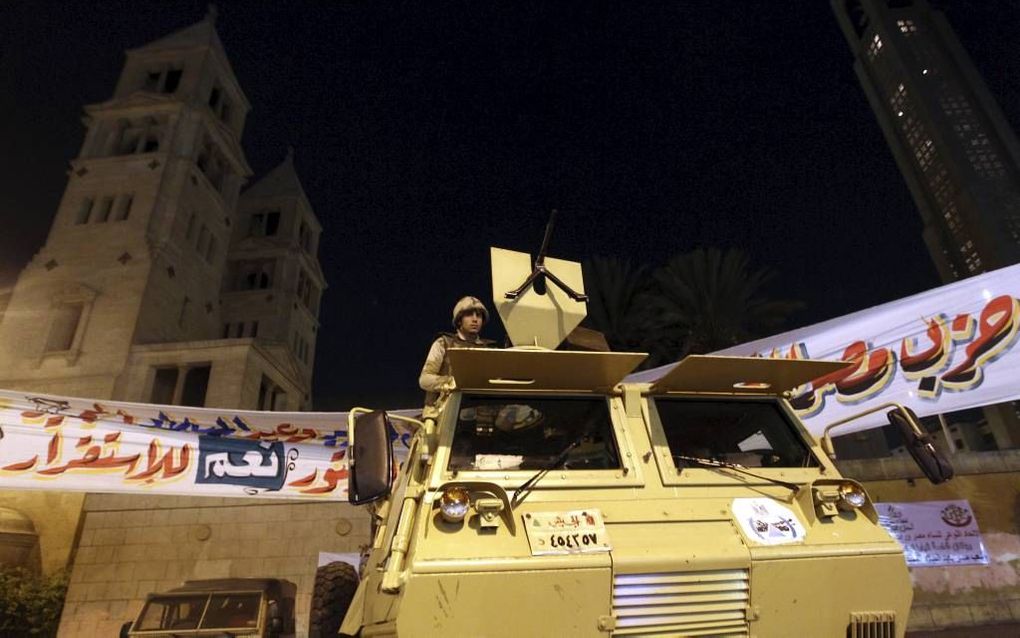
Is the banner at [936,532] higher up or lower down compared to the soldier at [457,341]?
lower down

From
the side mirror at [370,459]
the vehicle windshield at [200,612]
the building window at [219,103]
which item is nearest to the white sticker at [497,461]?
the side mirror at [370,459]

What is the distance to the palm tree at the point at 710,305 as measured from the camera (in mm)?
18609

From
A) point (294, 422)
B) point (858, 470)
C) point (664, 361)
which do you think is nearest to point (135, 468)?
point (294, 422)

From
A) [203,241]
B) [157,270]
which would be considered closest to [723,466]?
[157,270]

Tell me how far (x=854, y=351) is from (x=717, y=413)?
20.5ft

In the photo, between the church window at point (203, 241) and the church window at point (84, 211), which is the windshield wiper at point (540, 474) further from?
the church window at point (84, 211)

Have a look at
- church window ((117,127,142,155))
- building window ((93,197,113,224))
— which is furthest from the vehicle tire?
church window ((117,127,142,155))

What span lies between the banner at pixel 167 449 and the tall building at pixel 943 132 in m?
65.8

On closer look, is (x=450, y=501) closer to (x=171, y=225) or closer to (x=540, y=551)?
(x=540, y=551)

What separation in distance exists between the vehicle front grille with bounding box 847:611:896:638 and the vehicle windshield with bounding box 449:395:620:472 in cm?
140

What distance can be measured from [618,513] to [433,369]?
2175 millimetres

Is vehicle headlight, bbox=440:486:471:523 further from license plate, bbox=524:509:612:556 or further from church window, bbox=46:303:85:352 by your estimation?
church window, bbox=46:303:85:352

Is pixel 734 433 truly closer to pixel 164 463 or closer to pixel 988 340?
pixel 988 340

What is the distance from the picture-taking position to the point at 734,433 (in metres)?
4.09
